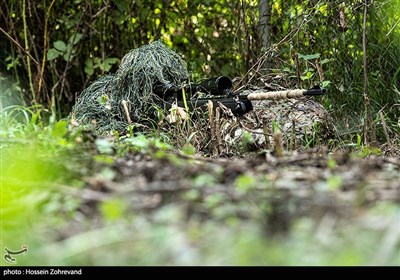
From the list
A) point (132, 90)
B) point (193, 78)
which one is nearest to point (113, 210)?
point (132, 90)

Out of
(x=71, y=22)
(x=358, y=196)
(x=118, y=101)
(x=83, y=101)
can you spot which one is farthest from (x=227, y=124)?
(x=71, y=22)

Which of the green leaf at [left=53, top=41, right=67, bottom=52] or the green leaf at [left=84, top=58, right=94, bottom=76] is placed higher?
the green leaf at [left=53, top=41, right=67, bottom=52]

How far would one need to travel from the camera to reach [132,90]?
12.6 ft

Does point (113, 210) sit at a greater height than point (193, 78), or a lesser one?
greater

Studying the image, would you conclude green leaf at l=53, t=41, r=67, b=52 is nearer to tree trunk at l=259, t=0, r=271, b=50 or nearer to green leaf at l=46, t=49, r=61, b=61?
green leaf at l=46, t=49, r=61, b=61

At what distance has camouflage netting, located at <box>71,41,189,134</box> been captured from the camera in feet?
12.3

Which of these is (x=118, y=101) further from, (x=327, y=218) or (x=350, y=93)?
(x=327, y=218)

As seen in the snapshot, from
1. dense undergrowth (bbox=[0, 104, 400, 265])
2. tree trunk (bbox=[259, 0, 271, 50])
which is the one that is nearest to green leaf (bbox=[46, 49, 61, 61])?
tree trunk (bbox=[259, 0, 271, 50])

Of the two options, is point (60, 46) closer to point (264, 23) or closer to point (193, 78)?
point (193, 78)

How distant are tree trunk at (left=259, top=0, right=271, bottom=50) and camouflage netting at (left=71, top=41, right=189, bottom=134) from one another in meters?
0.84

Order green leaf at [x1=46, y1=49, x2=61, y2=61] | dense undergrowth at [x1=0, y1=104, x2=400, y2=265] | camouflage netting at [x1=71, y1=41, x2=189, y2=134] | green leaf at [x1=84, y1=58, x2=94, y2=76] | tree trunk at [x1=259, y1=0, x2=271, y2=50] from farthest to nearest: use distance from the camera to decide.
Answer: green leaf at [x1=84, y1=58, x2=94, y2=76] → green leaf at [x1=46, y1=49, x2=61, y2=61] → tree trunk at [x1=259, y1=0, x2=271, y2=50] → camouflage netting at [x1=71, y1=41, x2=189, y2=134] → dense undergrowth at [x1=0, y1=104, x2=400, y2=265]

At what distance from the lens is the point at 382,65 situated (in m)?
3.97

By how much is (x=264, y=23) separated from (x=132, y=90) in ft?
4.56
